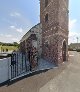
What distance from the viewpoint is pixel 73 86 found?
11203 millimetres

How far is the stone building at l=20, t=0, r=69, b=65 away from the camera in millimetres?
19844

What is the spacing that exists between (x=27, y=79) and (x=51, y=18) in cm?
1105

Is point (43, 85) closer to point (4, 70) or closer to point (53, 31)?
point (4, 70)

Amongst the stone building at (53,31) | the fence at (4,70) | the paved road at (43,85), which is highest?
the stone building at (53,31)

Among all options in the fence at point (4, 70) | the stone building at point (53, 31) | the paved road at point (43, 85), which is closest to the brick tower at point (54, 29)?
the stone building at point (53, 31)

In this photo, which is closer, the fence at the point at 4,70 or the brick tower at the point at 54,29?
the fence at the point at 4,70

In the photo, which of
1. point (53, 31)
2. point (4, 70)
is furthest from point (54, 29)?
point (4, 70)

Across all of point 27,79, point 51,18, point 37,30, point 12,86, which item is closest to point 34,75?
point 27,79

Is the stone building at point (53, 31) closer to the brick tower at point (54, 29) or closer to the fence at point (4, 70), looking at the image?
the brick tower at point (54, 29)

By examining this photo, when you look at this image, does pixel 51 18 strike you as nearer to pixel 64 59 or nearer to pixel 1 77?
pixel 64 59

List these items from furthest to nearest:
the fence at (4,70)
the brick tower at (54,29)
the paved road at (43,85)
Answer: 1. the brick tower at (54,29)
2. the fence at (4,70)
3. the paved road at (43,85)

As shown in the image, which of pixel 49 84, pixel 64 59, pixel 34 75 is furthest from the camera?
pixel 64 59

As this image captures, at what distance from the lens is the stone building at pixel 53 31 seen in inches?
781

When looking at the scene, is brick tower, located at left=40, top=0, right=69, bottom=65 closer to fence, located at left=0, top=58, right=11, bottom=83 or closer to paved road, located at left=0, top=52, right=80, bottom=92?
paved road, located at left=0, top=52, right=80, bottom=92
